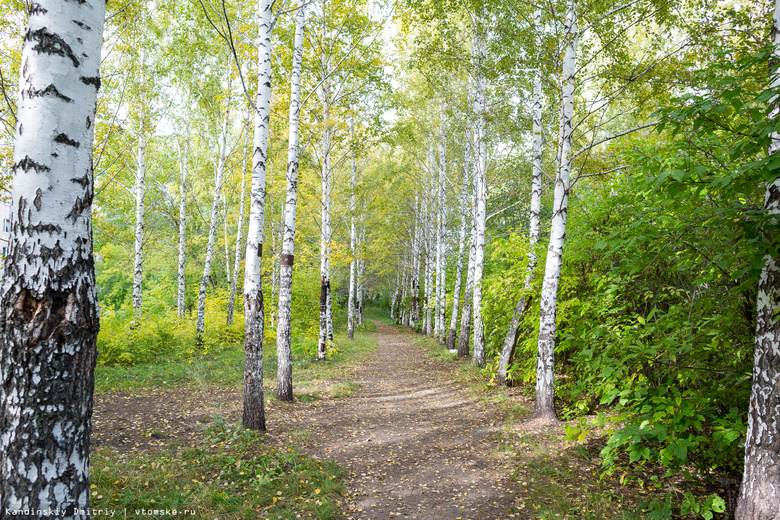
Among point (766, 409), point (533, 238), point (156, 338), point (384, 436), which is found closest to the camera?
point (766, 409)

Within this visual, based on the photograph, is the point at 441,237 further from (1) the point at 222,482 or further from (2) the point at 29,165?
(2) the point at 29,165

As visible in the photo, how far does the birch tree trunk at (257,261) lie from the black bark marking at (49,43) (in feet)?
11.3

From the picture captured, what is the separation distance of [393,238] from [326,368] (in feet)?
48.2

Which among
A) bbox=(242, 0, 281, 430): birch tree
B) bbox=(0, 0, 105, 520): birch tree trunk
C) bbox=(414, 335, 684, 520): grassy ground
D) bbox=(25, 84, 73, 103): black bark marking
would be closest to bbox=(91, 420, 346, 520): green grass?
bbox=(242, 0, 281, 430): birch tree

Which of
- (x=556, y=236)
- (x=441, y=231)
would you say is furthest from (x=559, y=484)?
(x=441, y=231)

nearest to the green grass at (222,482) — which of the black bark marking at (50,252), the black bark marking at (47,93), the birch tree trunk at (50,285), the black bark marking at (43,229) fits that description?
the birch tree trunk at (50,285)

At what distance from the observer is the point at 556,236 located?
617cm

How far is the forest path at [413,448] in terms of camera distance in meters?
4.12

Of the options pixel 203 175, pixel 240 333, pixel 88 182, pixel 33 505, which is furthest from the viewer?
pixel 203 175

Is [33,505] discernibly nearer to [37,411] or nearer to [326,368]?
[37,411]

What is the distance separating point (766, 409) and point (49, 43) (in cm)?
513

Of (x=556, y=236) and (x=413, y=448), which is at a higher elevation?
(x=556, y=236)

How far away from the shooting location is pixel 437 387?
9508 millimetres

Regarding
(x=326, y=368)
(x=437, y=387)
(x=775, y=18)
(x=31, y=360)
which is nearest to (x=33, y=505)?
(x=31, y=360)
